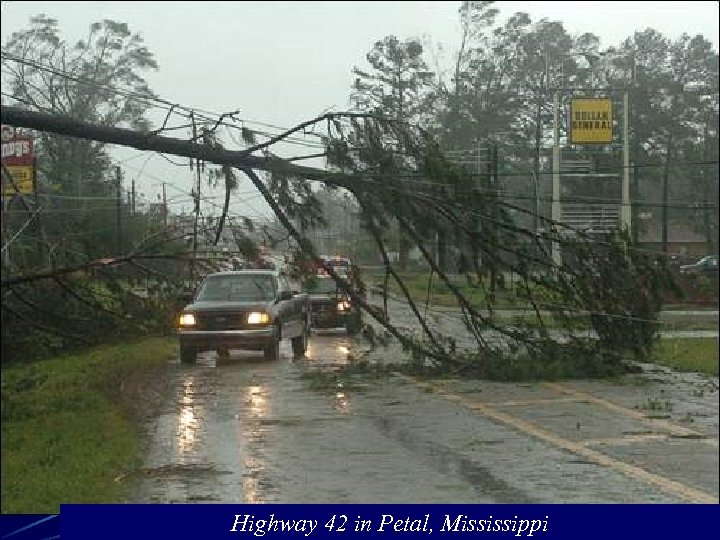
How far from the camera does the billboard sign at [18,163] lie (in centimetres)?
794

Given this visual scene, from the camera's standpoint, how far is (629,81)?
29.5ft

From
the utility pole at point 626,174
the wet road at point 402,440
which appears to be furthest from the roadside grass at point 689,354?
the utility pole at point 626,174

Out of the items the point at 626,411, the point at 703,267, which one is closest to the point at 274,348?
the point at 703,267

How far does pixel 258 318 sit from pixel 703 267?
3638 mm

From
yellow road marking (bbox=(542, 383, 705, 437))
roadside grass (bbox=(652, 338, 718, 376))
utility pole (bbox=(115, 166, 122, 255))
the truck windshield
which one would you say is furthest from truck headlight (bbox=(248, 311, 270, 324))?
roadside grass (bbox=(652, 338, 718, 376))

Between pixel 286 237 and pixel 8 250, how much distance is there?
7.12ft

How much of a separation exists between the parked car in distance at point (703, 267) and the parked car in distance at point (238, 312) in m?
3.16

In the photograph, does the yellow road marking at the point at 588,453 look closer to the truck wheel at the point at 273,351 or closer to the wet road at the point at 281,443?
the wet road at the point at 281,443

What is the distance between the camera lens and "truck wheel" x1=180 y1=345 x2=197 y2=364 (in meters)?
8.06

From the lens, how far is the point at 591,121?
849cm

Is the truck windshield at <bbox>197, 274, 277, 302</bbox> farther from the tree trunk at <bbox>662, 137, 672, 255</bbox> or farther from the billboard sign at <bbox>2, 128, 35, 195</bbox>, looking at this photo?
the tree trunk at <bbox>662, 137, 672, 255</bbox>
